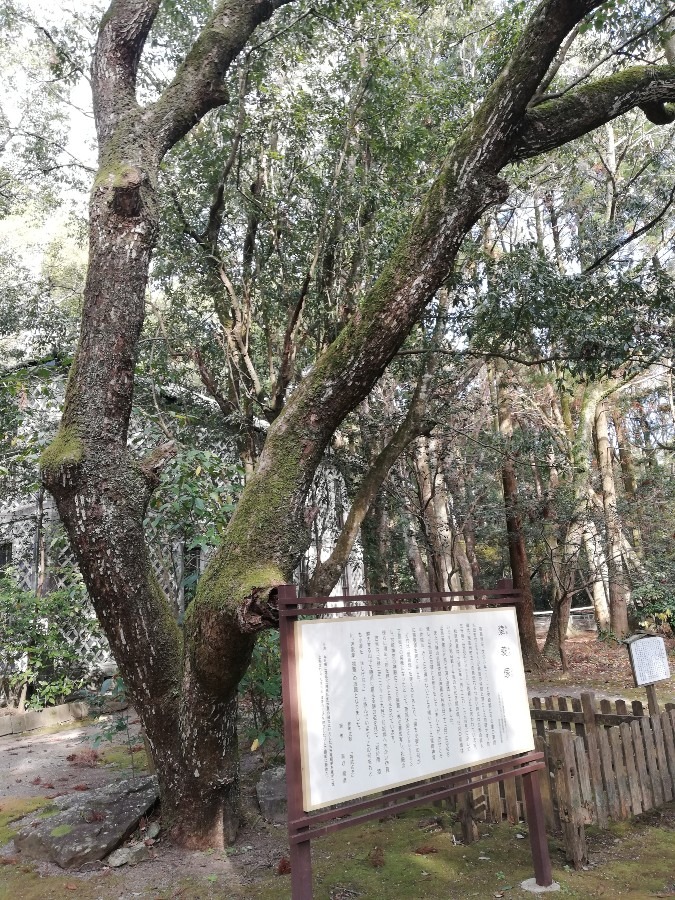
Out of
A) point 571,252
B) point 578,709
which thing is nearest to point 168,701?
point 578,709

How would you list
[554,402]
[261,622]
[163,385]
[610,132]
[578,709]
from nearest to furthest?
[261,622]
[578,709]
[163,385]
[610,132]
[554,402]

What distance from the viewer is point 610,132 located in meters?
13.2

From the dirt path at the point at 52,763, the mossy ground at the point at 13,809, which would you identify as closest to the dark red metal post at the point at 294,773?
the mossy ground at the point at 13,809

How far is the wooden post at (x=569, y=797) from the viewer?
397 cm

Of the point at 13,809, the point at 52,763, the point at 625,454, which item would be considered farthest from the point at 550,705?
the point at 625,454

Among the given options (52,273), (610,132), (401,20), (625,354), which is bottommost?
(625,354)

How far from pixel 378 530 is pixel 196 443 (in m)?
3.11

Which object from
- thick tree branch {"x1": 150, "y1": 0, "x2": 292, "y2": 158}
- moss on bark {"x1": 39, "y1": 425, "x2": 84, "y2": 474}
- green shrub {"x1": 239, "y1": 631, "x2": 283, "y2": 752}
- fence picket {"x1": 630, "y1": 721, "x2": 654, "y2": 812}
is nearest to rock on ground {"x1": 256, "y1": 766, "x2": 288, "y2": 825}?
green shrub {"x1": 239, "y1": 631, "x2": 283, "y2": 752}

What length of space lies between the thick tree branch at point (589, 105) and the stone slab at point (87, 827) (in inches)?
217

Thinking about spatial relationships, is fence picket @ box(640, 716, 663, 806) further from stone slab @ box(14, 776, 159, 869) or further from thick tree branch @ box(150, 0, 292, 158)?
thick tree branch @ box(150, 0, 292, 158)

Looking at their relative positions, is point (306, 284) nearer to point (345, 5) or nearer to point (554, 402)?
point (345, 5)

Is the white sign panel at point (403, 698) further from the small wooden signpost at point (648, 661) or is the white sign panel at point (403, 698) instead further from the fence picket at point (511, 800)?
the small wooden signpost at point (648, 661)

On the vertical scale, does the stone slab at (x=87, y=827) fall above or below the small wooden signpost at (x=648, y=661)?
below

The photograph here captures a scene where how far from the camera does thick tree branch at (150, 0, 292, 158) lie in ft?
16.1
